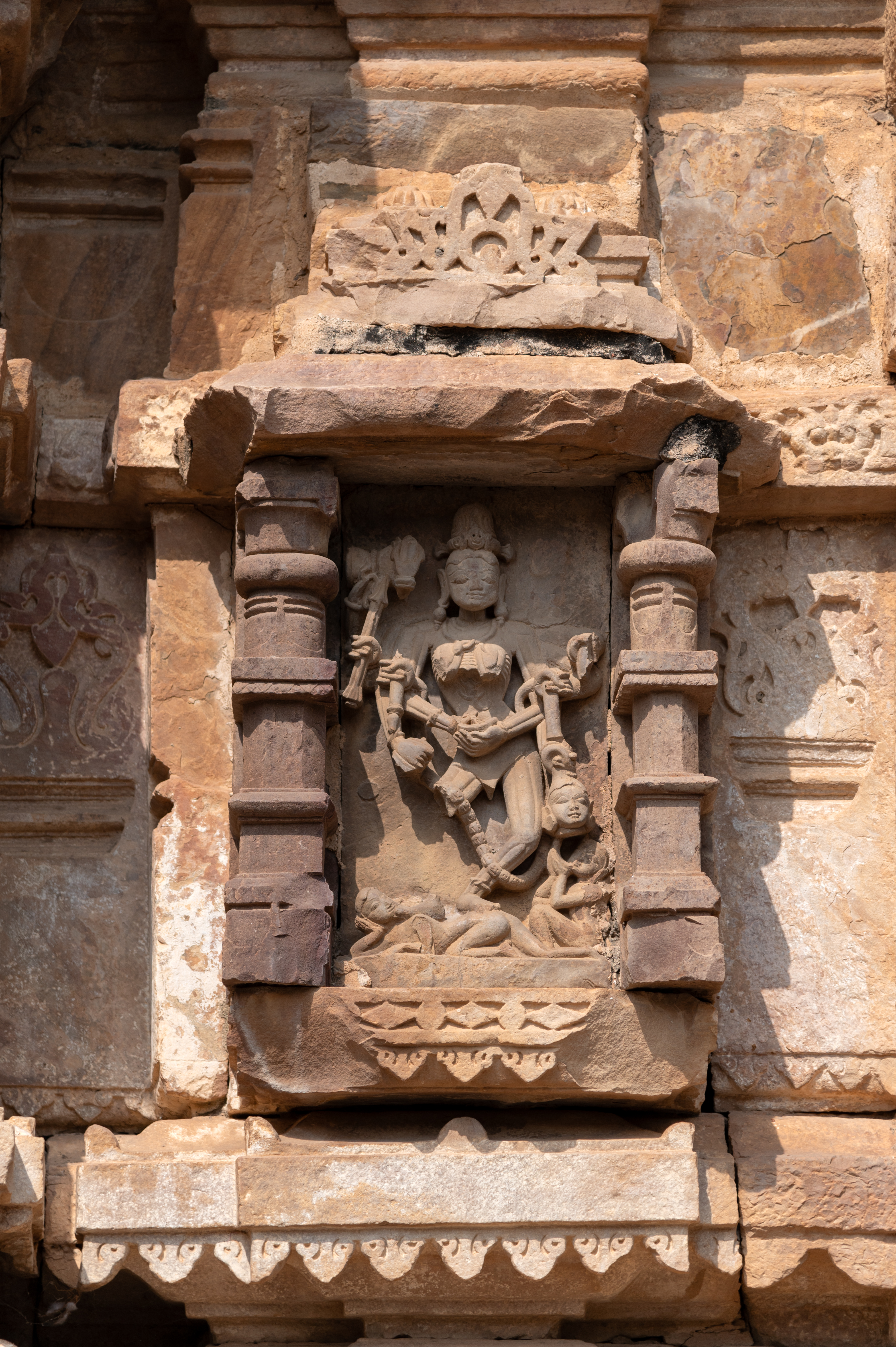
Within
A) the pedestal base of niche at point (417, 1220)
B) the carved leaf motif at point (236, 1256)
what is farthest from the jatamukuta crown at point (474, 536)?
the carved leaf motif at point (236, 1256)

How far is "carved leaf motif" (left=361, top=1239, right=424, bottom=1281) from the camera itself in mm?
5512

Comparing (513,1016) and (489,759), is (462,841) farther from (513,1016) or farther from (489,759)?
(513,1016)

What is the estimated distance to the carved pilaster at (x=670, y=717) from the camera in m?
5.56

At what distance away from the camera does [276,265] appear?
6430 mm

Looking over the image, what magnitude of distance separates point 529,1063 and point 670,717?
0.98 meters

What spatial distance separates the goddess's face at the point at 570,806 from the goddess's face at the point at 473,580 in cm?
57

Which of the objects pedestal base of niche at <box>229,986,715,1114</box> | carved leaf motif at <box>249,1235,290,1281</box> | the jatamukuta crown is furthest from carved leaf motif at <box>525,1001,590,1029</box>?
the jatamukuta crown

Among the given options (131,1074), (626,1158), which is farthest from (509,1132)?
(131,1074)

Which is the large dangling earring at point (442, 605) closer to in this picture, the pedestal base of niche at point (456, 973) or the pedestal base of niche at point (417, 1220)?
the pedestal base of niche at point (456, 973)

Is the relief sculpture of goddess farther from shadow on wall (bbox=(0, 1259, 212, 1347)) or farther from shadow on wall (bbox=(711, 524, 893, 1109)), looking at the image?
shadow on wall (bbox=(0, 1259, 212, 1347))

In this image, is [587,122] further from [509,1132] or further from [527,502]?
[509,1132]

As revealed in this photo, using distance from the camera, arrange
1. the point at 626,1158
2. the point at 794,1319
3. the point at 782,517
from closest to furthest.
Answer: the point at 626,1158
the point at 794,1319
the point at 782,517

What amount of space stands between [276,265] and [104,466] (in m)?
0.80

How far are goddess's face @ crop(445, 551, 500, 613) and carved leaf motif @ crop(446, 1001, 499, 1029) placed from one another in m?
1.15
